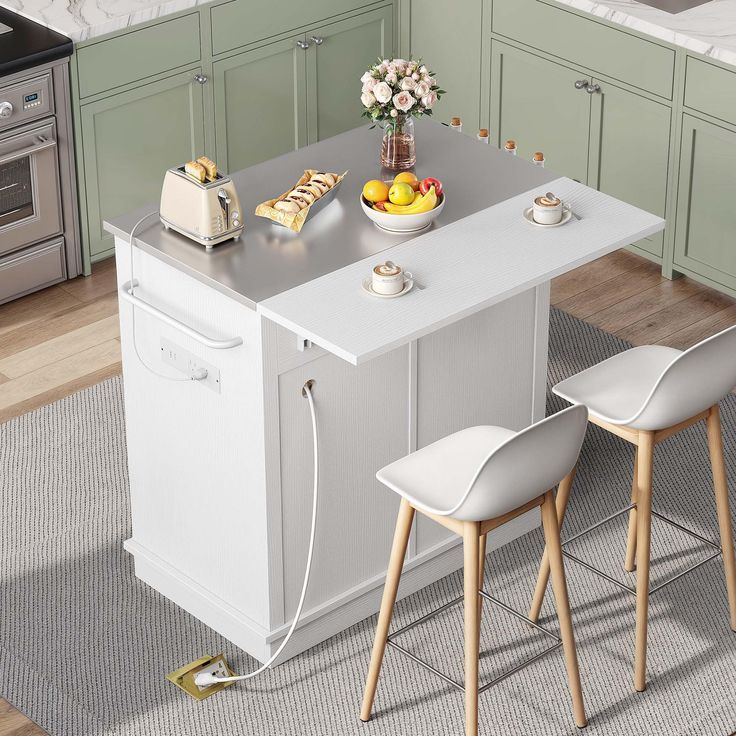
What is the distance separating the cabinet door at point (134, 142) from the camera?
5.27 meters

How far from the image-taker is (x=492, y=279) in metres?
3.46

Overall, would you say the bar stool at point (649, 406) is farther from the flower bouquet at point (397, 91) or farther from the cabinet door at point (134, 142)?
the cabinet door at point (134, 142)

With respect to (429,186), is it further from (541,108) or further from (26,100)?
(541,108)

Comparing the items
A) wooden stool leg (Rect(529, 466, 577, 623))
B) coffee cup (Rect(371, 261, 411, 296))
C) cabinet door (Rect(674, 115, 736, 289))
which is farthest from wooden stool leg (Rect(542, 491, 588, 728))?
cabinet door (Rect(674, 115, 736, 289))

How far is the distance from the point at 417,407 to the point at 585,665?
2.50 ft

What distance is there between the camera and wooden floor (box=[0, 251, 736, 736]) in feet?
16.2

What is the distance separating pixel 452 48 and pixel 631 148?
91cm

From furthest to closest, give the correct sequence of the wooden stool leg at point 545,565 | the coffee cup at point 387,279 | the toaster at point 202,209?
the wooden stool leg at point 545,565 < the toaster at point 202,209 < the coffee cup at point 387,279

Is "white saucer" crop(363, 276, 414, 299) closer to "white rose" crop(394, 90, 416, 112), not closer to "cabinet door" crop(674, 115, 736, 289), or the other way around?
"white rose" crop(394, 90, 416, 112)

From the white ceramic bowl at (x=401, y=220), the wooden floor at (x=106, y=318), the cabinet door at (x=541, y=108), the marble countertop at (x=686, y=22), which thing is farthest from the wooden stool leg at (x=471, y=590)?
the cabinet door at (x=541, y=108)

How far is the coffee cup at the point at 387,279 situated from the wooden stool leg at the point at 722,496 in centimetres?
81

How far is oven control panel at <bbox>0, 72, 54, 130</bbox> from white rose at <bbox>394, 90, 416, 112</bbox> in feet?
5.59

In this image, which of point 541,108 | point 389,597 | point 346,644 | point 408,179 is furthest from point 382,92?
point 541,108

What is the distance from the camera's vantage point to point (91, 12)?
5.20 m
